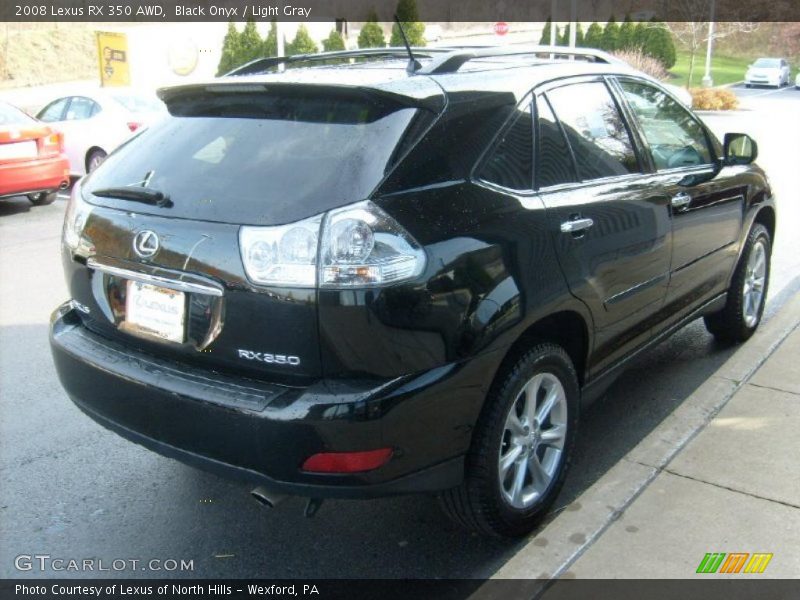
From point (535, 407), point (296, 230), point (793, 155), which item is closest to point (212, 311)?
point (296, 230)

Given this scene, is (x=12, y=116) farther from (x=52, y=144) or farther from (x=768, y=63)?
(x=768, y=63)

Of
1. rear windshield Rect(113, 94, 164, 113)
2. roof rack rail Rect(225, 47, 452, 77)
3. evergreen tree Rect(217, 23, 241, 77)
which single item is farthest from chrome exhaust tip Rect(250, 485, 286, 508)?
evergreen tree Rect(217, 23, 241, 77)

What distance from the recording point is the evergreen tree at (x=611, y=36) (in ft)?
139

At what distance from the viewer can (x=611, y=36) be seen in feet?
140

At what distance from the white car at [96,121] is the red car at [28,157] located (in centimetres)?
178

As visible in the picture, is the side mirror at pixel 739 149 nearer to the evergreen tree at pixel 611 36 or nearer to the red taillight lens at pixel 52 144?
the red taillight lens at pixel 52 144

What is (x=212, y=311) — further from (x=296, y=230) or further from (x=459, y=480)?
(x=459, y=480)

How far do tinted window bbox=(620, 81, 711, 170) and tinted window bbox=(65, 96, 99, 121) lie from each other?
1087 centimetres

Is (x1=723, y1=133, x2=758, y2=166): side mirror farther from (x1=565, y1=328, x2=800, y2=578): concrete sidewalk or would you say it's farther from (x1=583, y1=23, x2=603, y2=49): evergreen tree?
(x1=583, y1=23, x2=603, y2=49): evergreen tree

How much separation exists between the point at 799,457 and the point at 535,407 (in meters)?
1.41

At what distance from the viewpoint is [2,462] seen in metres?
3.95

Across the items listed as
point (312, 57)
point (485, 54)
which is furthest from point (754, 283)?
point (312, 57)

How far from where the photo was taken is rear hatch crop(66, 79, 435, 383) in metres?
2.64

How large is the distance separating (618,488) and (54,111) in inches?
508
